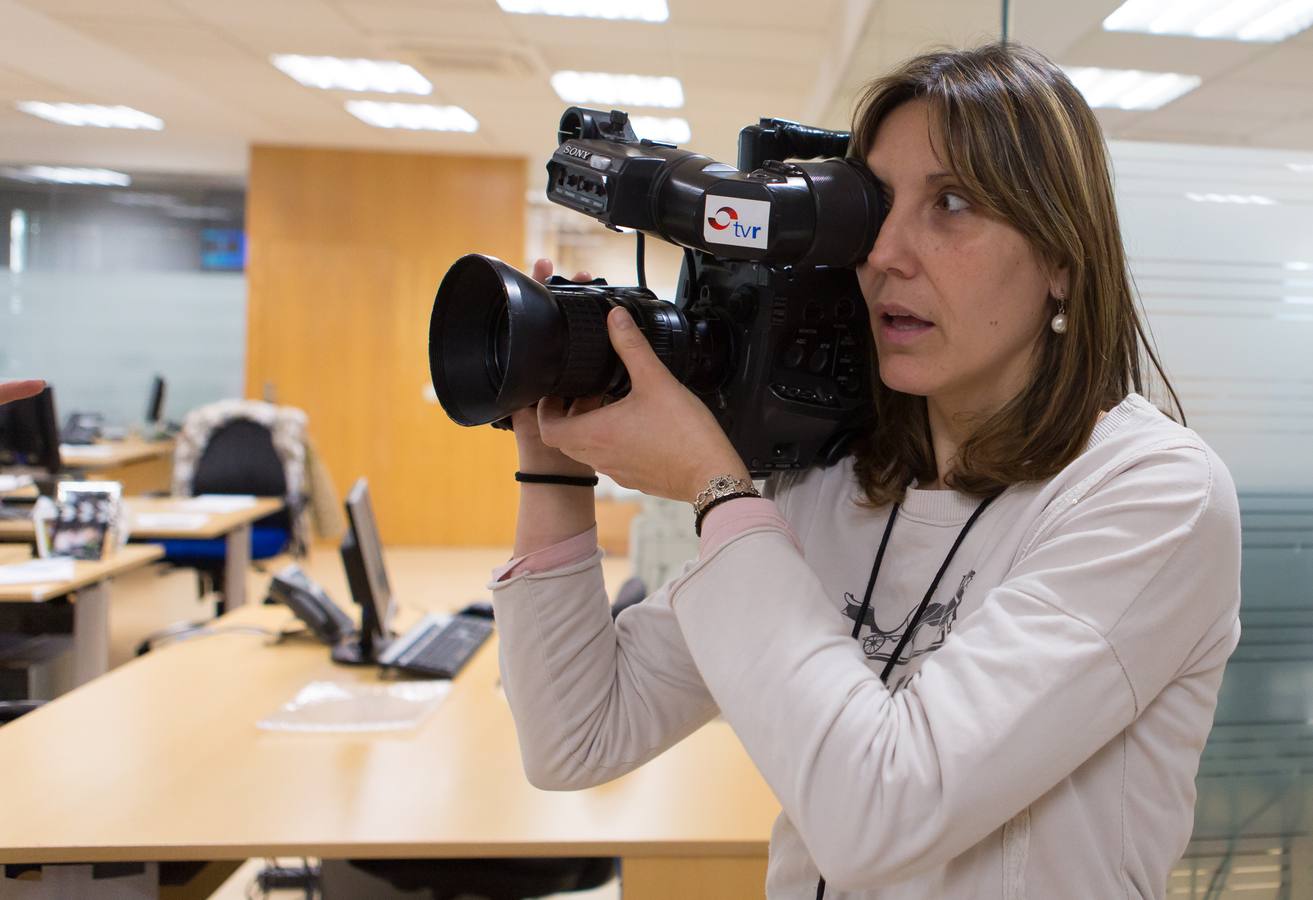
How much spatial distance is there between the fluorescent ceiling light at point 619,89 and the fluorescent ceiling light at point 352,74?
72cm

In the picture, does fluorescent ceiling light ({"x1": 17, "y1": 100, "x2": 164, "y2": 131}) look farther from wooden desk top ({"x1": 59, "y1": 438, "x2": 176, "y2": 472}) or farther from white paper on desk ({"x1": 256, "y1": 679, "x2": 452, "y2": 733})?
white paper on desk ({"x1": 256, "y1": 679, "x2": 452, "y2": 733})

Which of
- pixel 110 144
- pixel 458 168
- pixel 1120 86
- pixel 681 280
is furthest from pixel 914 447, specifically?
pixel 110 144

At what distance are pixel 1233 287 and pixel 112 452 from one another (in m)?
5.88

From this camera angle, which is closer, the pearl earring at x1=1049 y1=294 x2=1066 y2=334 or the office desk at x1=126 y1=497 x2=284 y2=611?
the pearl earring at x1=1049 y1=294 x2=1066 y2=334

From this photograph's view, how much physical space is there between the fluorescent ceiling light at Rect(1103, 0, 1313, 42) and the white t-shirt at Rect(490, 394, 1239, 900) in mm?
586

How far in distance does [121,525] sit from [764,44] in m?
3.16

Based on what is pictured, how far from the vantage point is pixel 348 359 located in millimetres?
A: 6852

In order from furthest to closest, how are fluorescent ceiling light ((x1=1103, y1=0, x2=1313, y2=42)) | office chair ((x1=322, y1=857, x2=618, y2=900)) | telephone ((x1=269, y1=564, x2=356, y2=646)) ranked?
telephone ((x1=269, y1=564, x2=356, y2=646)), office chair ((x1=322, y1=857, x2=618, y2=900)), fluorescent ceiling light ((x1=1103, y1=0, x2=1313, y2=42))

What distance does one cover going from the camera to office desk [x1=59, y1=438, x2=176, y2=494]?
5.45 meters

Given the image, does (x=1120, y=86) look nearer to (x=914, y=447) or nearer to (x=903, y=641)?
(x=914, y=447)

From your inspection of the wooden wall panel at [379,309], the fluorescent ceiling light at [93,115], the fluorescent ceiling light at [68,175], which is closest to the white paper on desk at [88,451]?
the wooden wall panel at [379,309]

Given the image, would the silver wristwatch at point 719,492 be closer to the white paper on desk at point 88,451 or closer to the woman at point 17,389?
the woman at point 17,389

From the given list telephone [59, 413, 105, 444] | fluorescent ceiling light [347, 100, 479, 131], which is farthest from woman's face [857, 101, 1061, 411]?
telephone [59, 413, 105, 444]

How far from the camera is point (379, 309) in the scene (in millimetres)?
6840
